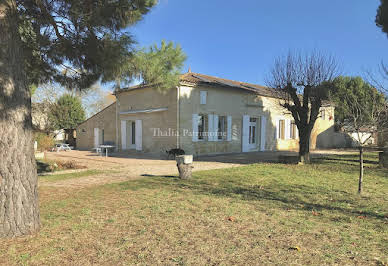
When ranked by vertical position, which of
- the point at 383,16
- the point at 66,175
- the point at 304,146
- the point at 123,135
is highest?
the point at 383,16

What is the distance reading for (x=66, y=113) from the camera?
70.6 ft

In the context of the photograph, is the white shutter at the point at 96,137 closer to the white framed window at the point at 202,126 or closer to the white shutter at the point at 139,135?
the white shutter at the point at 139,135

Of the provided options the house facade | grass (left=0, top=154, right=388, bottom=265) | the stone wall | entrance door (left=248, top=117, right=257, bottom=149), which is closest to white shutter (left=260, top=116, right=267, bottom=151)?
the house facade

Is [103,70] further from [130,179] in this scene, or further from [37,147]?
[37,147]

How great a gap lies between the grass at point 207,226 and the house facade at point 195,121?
739cm

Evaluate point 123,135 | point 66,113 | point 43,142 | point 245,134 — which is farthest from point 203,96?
point 66,113

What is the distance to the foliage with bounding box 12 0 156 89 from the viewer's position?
4.91 m

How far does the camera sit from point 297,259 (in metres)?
2.73

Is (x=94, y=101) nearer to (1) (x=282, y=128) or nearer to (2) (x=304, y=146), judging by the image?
(1) (x=282, y=128)

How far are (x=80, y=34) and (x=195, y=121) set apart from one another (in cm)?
905

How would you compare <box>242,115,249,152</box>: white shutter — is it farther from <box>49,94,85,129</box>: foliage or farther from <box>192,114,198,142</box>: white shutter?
<box>49,94,85,129</box>: foliage

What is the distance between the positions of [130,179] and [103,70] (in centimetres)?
309

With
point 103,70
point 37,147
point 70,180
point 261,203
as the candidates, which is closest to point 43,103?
point 37,147

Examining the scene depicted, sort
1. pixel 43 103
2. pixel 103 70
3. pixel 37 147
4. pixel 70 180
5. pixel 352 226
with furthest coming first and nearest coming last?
pixel 43 103, pixel 37 147, pixel 70 180, pixel 103 70, pixel 352 226
